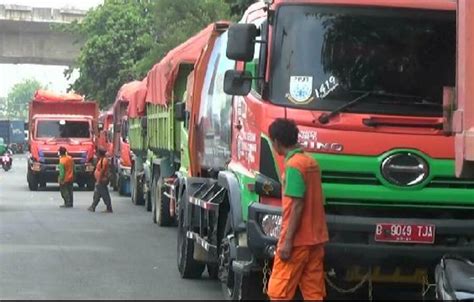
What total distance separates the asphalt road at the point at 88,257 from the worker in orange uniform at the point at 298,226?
140 inches

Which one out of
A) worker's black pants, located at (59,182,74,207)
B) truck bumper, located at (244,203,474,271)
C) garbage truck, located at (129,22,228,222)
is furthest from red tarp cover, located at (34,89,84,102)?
truck bumper, located at (244,203,474,271)

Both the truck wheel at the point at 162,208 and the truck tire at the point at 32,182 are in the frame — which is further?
the truck tire at the point at 32,182

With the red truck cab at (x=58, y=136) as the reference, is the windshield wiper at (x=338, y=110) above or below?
above

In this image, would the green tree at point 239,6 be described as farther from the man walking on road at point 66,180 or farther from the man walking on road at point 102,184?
the man walking on road at point 66,180

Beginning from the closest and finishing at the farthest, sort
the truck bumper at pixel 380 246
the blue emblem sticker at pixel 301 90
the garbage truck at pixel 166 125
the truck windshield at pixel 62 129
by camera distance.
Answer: the truck bumper at pixel 380 246 < the blue emblem sticker at pixel 301 90 < the garbage truck at pixel 166 125 < the truck windshield at pixel 62 129

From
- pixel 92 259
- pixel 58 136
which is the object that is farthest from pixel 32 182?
pixel 92 259

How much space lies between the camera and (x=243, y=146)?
938cm

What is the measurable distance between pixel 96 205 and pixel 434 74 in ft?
55.3

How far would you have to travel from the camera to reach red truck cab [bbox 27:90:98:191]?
109 feet

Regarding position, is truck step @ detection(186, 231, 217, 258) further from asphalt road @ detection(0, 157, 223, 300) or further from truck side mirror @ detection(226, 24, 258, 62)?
truck side mirror @ detection(226, 24, 258, 62)

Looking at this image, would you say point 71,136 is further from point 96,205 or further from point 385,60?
point 385,60

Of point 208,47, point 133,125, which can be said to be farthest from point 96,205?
point 208,47

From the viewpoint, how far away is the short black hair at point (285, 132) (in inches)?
310

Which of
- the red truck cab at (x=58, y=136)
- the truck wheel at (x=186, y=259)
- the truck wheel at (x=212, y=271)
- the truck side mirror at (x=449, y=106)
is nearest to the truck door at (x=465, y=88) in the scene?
the truck side mirror at (x=449, y=106)
